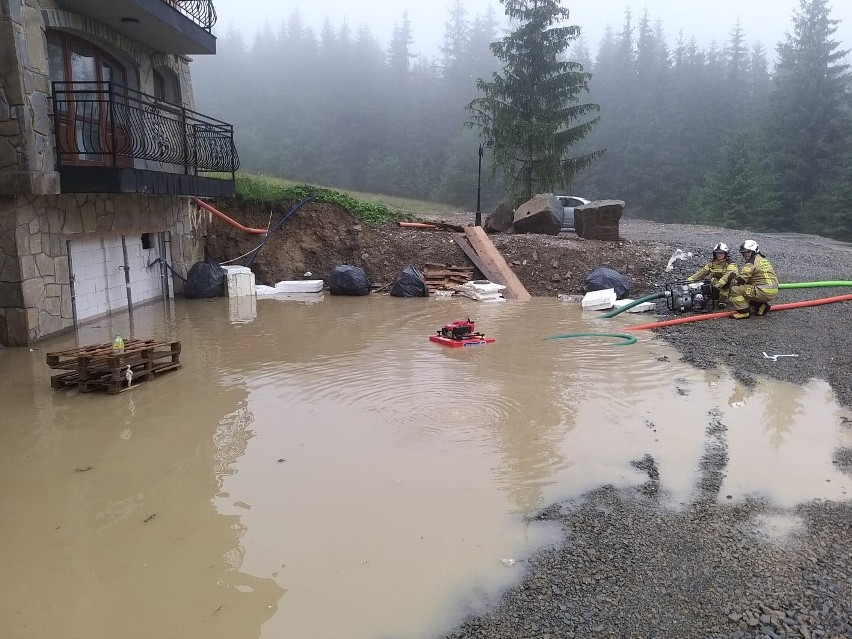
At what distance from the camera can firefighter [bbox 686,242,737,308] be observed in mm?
12641

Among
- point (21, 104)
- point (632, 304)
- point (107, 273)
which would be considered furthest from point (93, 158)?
point (632, 304)

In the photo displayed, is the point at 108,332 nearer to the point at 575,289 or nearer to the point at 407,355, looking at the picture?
the point at 407,355

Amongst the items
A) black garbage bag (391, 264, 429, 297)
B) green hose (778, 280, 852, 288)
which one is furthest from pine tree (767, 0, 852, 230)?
black garbage bag (391, 264, 429, 297)

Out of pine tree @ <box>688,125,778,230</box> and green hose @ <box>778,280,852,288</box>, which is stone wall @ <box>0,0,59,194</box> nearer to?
green hose @ <box>778,280,852,288</box>

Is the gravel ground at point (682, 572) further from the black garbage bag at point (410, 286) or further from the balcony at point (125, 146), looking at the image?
the black garbage bag at point (410, 286)

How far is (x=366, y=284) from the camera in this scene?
54.3ft

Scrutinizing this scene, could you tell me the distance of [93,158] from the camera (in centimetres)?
1259

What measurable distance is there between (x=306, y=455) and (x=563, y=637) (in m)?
3.29

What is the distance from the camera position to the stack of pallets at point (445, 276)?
16.5 m

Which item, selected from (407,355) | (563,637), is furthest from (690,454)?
(407,355)

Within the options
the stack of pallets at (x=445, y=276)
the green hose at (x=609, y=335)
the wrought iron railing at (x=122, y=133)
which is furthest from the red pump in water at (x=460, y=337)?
the wrought iron railing at (x=122, y=133)

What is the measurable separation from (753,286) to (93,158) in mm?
12127

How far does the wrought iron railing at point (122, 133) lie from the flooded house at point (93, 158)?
40 mm

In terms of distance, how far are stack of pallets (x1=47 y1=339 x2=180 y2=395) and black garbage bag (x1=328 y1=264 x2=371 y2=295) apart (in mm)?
7564
